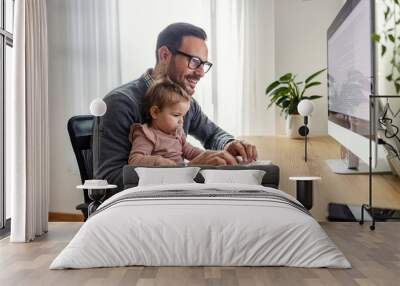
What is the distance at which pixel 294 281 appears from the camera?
432 cm

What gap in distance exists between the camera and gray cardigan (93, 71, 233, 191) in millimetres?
7453

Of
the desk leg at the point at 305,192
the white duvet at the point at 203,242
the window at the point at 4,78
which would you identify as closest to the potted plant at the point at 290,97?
the desk leg at the point at 305,192

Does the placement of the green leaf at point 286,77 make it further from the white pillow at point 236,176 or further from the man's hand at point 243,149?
the white pillow at point 236,176

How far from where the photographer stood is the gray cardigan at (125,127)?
745 cm

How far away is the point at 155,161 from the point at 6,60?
181 cm

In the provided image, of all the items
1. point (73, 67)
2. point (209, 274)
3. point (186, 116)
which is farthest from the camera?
point (73, 67)

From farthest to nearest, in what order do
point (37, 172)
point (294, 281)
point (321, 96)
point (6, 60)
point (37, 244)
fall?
point (321, 96)
point (6, 60)
point (37, 172)
point (37, 244)
point (294, 281)

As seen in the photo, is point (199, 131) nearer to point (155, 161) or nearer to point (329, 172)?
point (155, 161)

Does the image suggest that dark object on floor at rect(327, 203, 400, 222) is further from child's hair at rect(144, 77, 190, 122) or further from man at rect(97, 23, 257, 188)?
child's hair at rect(144, 77, 190, 122)

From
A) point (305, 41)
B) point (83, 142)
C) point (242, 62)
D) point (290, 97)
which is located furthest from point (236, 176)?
point (83, 142)

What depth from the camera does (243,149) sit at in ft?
24.5

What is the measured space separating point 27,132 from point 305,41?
3.04 meters

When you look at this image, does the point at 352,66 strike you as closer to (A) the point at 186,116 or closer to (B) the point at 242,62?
(B) the point at 242,62

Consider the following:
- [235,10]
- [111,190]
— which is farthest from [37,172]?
[235,10]
